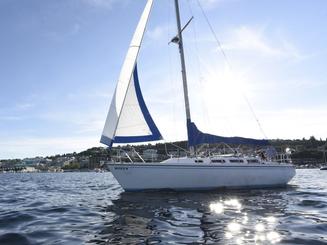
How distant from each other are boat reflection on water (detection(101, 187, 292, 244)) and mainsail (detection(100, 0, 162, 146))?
3.68 m

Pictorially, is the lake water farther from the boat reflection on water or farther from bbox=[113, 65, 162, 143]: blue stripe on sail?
bbox=[113, 65, 162, 143]: blue stripe on sail

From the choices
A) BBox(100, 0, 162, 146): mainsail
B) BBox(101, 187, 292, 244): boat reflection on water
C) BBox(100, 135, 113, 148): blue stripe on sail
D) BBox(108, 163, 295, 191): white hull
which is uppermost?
BBox(100, 0, 162, 146): mainsail

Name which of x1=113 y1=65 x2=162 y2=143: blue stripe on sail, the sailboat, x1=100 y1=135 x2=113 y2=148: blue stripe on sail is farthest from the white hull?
x1=113 y1=65 x2=162 y2=143: blue stripe on sail

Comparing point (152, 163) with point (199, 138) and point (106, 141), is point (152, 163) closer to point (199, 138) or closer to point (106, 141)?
point (106, 141)

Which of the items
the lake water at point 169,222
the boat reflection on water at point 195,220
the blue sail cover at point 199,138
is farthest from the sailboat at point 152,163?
the lake water at point 169,222

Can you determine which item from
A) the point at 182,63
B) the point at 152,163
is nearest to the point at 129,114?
the point at 152,163

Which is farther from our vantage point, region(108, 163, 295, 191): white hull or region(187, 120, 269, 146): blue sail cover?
region(187, 120, 269, 146): blue sail cover

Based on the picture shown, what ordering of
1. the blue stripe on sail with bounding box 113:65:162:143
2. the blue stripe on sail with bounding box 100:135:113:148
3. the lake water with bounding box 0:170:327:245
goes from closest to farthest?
the lake water with bounding box 0:170:327:245, the blue stripe on sail with bounding box 100:135:113:148, the blue stripe on sail with bounding box 113:65:162:143

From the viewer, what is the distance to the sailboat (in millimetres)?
20156

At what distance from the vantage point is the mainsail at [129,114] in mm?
20312

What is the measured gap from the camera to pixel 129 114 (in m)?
20.8

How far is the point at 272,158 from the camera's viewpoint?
2598 cm

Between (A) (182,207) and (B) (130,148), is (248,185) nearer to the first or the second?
(B) (130,148)

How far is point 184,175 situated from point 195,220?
875cm
